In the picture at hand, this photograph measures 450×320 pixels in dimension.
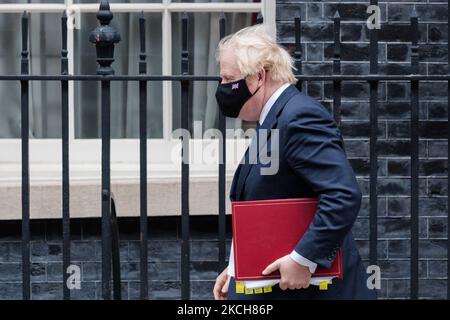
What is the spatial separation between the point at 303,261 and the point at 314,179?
10.4 inches

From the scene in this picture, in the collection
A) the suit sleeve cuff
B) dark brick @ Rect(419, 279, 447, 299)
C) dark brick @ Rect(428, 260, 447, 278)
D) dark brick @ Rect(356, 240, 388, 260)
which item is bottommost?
dark brick @ Rect(419, 279, 447, 299)

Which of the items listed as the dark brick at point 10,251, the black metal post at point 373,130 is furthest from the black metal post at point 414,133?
the dark brick at point 10,251

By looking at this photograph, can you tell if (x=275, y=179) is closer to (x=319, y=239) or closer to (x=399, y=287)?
(x=319, y=239)

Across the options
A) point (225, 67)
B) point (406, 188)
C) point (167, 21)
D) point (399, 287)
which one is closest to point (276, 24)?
point (167, 21)

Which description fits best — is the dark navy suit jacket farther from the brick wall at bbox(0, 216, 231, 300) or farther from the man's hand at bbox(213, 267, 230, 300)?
the brick wall at bbox(0, 216, 231, 300)

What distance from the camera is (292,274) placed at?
11.4ft

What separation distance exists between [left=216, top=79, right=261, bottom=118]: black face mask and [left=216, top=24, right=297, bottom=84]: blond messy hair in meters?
0.05

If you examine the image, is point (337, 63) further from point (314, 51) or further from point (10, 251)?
point (10, 251)

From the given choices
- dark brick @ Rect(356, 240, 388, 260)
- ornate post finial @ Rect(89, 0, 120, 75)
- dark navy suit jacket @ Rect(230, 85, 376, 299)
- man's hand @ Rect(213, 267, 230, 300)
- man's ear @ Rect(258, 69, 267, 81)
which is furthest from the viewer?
dark brick @ Rect(356, 240, 388, 260)

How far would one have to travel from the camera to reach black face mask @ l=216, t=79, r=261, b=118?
3648 mm

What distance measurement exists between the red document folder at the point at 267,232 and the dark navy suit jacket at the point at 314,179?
0.06 metres

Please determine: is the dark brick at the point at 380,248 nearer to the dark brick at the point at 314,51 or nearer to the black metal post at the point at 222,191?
the dark brick at the point at 314,51

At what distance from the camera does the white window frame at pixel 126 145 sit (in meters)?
5.96

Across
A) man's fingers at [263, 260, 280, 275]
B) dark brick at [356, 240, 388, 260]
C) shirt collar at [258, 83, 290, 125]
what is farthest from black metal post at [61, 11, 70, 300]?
dark brick at [356, 240, 388, 260]
